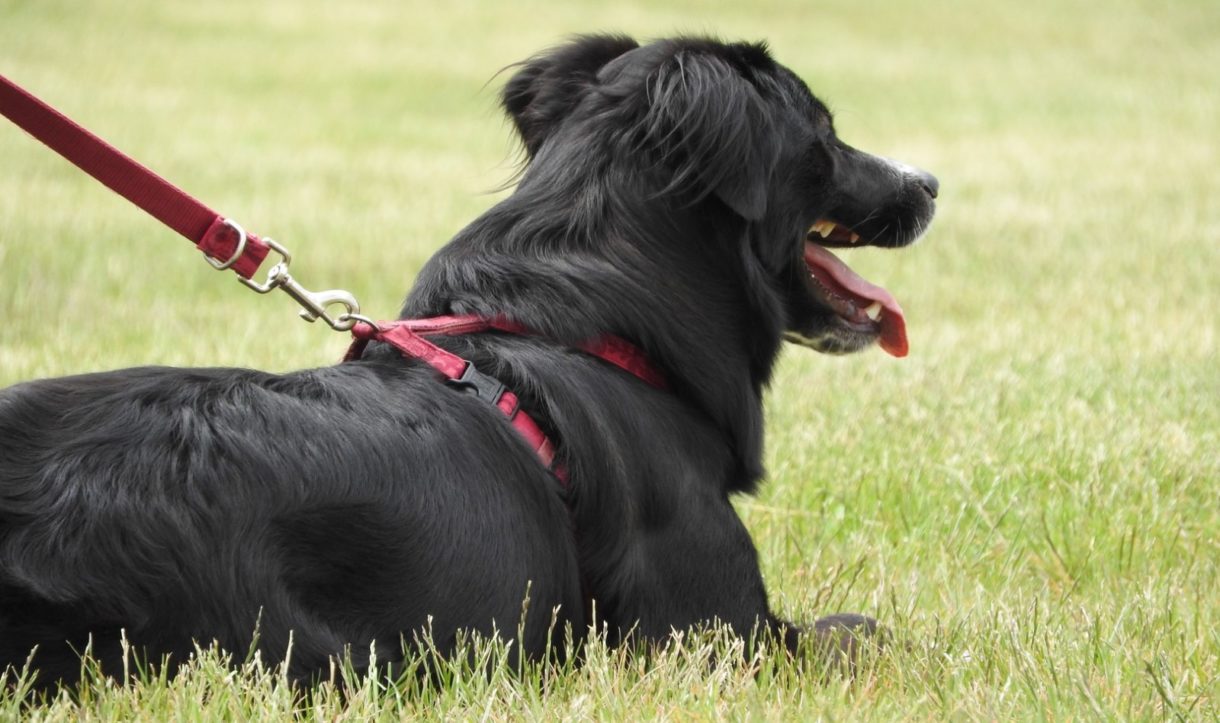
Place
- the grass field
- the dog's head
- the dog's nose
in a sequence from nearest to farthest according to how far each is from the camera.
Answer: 1. the grass field
2. the dog's head
3. the dog's nose

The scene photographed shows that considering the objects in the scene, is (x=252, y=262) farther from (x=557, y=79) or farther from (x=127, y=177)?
(x=557, y=79)

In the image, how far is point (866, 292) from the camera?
352cm

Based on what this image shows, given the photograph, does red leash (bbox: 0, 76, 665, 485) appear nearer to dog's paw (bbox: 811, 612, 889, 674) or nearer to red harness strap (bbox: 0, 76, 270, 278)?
A: red harness strap (bbox: 0, 76, 270, 278)

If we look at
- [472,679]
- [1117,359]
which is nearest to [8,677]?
[472,679]

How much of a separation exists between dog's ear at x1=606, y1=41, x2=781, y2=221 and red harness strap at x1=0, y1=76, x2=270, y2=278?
88 centimetres

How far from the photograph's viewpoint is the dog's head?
9.73 feet

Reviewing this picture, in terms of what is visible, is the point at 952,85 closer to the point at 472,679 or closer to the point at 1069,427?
the point at 1069,427

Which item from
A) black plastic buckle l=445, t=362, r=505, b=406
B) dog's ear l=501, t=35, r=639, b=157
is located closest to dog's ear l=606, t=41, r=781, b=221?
dog's ear l=501, t=35, r=639, b=157

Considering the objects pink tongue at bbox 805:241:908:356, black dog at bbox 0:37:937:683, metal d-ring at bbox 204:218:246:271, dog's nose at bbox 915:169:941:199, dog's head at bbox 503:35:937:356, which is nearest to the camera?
black dog at bbox 0:37:937:683

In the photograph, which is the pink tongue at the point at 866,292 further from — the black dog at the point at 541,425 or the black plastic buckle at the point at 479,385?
the black plastic buckle at the point at 479,385

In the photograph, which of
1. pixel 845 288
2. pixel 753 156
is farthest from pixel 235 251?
pixel 845 288

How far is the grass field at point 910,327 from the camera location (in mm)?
2631

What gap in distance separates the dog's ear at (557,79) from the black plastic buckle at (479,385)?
2.93 feet

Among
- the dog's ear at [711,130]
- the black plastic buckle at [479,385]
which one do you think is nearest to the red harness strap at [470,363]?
the black plastic buckle at [479,385]
